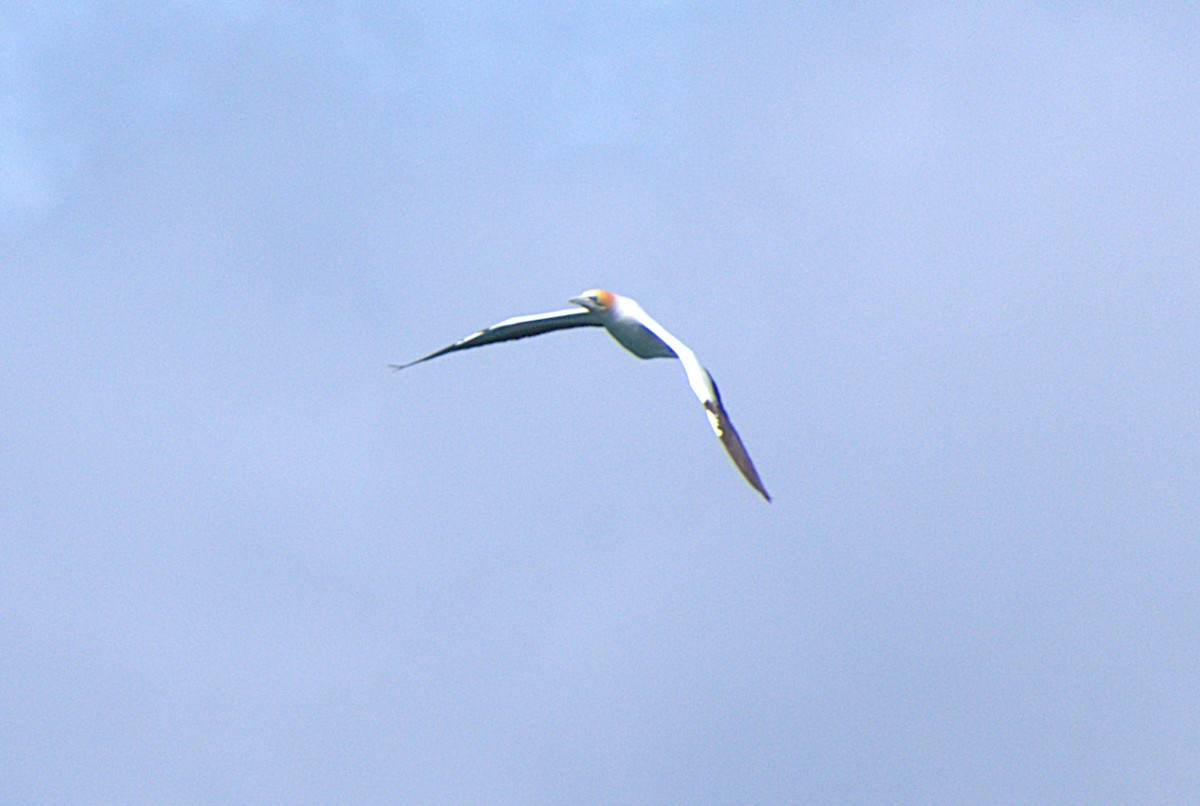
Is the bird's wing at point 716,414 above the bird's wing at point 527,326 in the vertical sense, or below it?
below

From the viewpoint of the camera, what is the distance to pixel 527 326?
52000mm

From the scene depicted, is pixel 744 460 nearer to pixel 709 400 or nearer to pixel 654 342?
pixel 709 400

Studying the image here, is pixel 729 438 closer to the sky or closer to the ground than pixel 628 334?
closer to the ground

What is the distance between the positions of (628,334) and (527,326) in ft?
11.5

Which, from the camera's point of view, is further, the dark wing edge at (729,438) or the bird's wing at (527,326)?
the bird's wing at (527,326)

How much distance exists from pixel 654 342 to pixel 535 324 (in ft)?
A: 13.5

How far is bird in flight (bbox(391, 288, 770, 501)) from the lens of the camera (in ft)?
145

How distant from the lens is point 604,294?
49.6m

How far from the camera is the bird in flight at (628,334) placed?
145 feet

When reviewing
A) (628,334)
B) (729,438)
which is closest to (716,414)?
(729,438)

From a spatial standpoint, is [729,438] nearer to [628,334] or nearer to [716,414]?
[716,414]

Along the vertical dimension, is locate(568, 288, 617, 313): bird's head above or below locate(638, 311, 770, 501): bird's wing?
above

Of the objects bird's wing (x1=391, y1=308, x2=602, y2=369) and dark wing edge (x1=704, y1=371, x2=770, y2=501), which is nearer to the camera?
dark wing edge (x1=704, y1=371, x2=770, y2=501)

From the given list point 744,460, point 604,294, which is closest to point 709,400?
point 744,460
